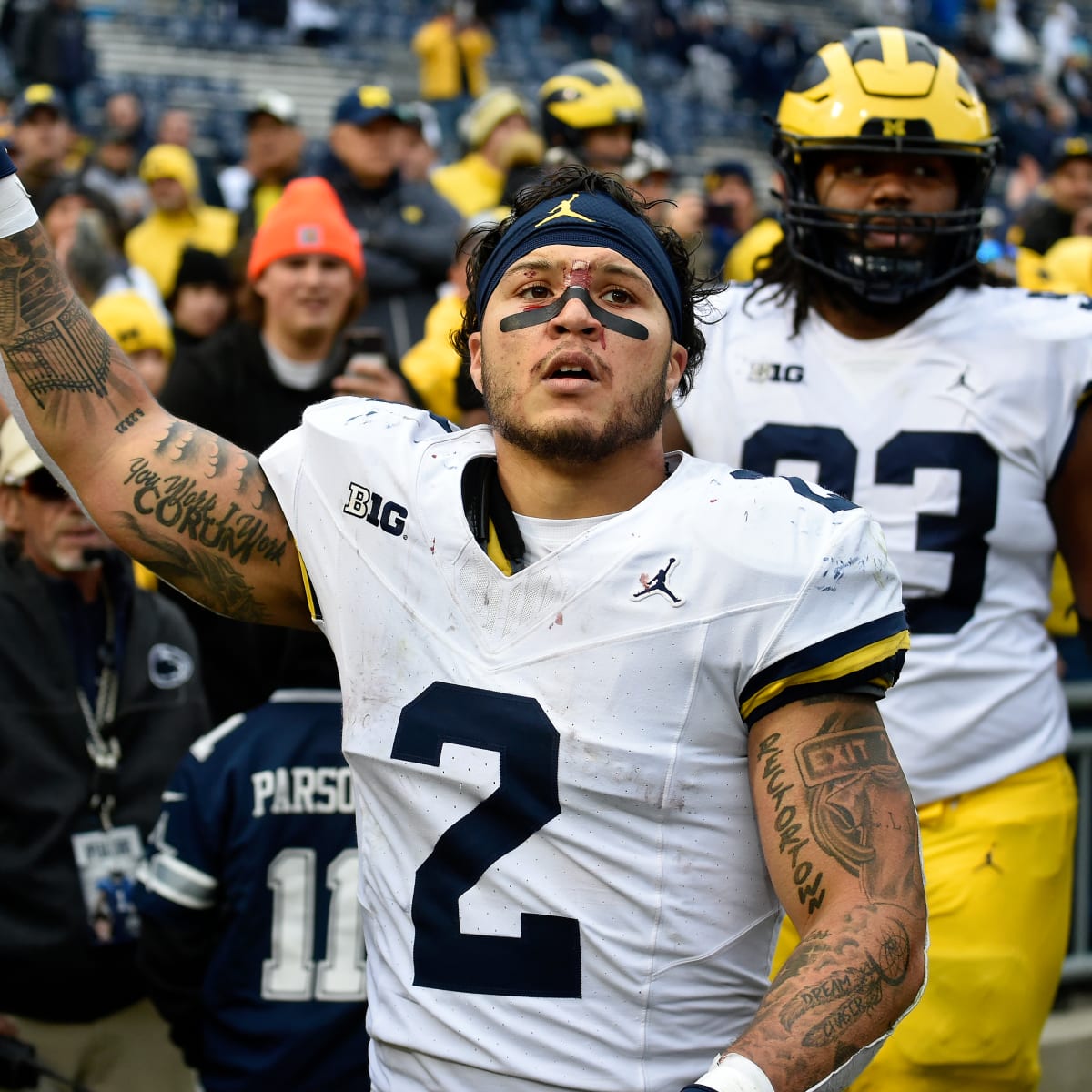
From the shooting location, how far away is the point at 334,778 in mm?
3172

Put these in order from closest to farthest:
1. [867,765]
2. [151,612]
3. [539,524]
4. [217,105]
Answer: [867,765], [539,524], [151,612], [217,105]

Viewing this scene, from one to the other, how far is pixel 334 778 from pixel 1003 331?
1.63m

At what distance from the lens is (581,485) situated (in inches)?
90.5

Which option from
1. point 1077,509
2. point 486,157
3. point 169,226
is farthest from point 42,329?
point 169,226

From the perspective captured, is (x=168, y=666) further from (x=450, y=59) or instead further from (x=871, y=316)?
(x=450, y=59)

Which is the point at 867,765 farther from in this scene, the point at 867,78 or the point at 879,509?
the point at 867,78

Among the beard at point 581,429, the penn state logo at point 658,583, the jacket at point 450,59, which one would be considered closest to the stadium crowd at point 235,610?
the penn state logo at point 658,583

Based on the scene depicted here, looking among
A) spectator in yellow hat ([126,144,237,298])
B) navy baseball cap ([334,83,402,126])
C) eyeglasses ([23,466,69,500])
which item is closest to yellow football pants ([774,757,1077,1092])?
eyeglasses ([23,466,69,500])

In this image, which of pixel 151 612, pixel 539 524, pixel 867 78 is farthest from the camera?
pixel 151 612

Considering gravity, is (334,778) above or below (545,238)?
below

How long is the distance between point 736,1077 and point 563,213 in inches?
49.3

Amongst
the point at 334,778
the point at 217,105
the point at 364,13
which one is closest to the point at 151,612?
the point at 334,778

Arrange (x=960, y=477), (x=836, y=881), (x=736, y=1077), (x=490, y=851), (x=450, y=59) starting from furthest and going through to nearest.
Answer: (x=450, y=59) < (x=960, y=477) < (x=490, y=851) < (x=836, y=881) < (x=736, y=1077)

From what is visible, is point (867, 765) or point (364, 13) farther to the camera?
point (364, 13)
